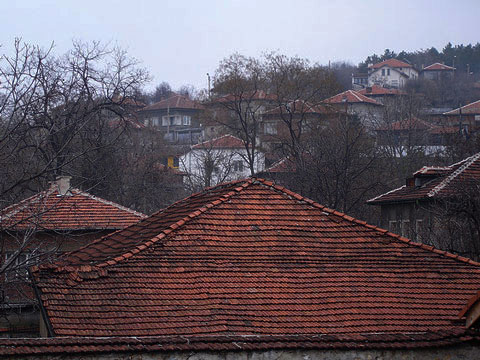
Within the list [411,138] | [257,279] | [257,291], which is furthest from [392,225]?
[411,138]

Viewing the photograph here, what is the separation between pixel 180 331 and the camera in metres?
11.5

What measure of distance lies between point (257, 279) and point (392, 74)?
112 meters

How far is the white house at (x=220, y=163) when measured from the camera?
51.3 meters

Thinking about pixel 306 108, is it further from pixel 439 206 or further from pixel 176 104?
pixel 176 104

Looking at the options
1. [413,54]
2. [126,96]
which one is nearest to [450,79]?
[413,54]

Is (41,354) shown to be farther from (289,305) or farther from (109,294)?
(289,305)

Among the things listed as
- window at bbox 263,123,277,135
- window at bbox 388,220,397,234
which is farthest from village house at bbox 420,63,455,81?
window at bbox 388,220,397,234

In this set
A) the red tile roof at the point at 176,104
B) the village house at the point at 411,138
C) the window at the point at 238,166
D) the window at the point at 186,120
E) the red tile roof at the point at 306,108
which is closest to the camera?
the red tile roof at the point at 306,108

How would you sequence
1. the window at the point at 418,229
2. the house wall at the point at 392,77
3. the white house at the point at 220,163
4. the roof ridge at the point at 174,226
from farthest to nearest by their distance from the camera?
1. the house wall at the point at 392,77
2. the white house at the point at 220,163
3. the window at the point at 418,229
4. the roof ridge at the point at 174,226

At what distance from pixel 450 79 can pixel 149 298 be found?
10874 centimetres

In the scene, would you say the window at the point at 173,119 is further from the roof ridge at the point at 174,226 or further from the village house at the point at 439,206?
the roof ridge at the point at 174,226

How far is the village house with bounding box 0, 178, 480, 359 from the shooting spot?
11133 mm

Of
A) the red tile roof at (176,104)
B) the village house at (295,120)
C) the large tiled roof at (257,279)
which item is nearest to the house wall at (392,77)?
the red tile roof at (176,104)

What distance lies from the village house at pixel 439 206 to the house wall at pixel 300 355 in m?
10.9
